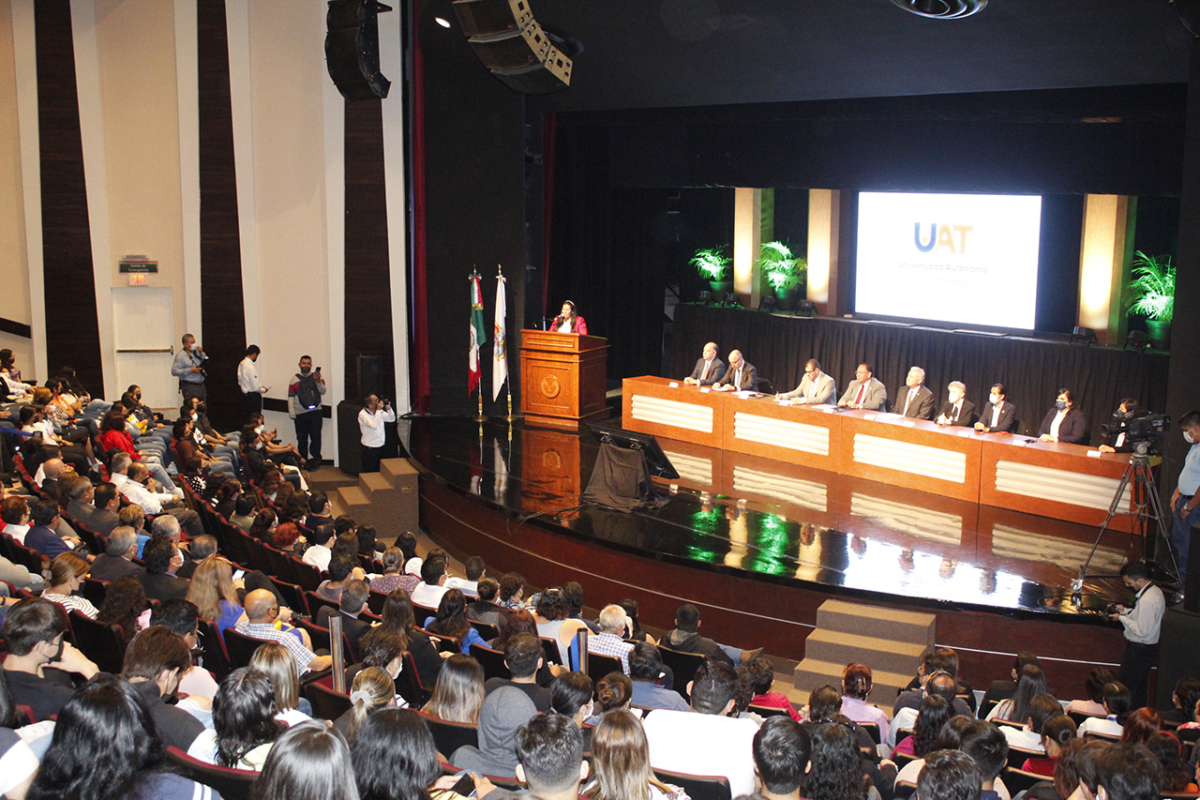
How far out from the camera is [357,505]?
383 inches

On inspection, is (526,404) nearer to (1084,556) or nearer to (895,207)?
(895,207)

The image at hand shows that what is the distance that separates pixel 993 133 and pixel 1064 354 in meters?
2.31

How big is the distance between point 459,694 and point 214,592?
1.80 metres

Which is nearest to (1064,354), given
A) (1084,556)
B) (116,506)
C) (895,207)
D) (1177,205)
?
(1177,205)

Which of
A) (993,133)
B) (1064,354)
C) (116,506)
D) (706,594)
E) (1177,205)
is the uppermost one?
(993,133)

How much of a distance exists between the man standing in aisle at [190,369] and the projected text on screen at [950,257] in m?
7.67

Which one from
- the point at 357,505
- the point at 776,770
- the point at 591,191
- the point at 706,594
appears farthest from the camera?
the point at 591,191

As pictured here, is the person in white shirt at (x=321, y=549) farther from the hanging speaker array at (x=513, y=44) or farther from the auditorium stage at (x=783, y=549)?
the hanging speaker array at (x=513, y=44)

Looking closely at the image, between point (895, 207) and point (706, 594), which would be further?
point (895, 207)

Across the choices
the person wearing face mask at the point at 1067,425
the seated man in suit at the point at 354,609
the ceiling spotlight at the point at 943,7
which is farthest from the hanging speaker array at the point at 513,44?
the person wearing face mask at the point at 1067,425

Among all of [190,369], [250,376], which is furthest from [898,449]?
[190,369]

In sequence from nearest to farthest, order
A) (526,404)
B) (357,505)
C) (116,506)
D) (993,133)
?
(116,506)
(357,505)
(993,133)
(526,404)

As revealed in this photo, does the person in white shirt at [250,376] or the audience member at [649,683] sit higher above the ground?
the person in white shirt at [250,376]

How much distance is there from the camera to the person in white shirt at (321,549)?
252 inches
